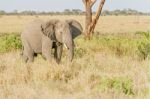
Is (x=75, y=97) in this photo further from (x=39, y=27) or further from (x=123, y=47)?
(x=123, y=47)

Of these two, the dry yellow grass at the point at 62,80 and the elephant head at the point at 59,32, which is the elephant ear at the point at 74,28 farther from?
the dry yellow grass at the point at 62,80

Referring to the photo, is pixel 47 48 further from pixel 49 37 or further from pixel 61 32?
pixel 61 32

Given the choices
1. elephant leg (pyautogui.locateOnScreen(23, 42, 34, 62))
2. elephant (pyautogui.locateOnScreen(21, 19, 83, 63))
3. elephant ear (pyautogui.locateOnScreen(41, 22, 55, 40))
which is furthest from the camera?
elephant leg (pyautogui.locateOnScreen(23, 42, 34, 62))

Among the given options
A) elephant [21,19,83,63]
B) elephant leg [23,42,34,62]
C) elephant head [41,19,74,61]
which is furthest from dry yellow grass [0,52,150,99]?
elephant leg [23,42,34,62]

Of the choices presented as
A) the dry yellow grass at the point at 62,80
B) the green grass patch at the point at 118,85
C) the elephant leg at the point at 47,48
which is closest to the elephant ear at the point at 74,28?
the elephant leg at the point at 47,48

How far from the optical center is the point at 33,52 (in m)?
13.6

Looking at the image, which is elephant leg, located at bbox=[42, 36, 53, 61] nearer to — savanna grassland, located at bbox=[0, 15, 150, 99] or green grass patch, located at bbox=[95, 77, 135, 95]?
savanna grassland, located at bbox=[0, 15, 150, 99]

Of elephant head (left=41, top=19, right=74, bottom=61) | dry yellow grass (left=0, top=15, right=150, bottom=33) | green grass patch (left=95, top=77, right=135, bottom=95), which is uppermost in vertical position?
elephant head (left=41, top=19, right=74, bottom=61)

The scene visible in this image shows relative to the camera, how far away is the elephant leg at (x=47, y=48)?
12.3 meters

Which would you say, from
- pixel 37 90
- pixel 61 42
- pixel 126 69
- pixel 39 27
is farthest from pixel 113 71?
pixel 37 90

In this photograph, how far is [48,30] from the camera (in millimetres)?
12641

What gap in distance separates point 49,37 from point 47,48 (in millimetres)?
301

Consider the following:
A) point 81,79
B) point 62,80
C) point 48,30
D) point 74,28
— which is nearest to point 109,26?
point 74,28

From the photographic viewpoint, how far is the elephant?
1231 centimetres
